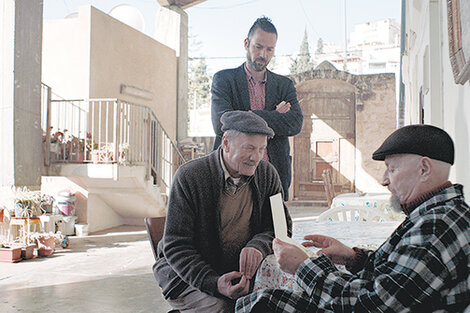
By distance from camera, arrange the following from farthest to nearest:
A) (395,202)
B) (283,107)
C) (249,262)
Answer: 1. (283,107)
2. (249,262)
3. (395,202)

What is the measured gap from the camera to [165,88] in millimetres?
12375

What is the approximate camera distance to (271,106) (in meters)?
2.62

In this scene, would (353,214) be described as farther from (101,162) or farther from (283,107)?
(101,162)

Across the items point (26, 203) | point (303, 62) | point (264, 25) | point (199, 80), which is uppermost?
point (303, 62)

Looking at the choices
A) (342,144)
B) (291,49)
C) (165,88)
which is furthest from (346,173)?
(291,49)

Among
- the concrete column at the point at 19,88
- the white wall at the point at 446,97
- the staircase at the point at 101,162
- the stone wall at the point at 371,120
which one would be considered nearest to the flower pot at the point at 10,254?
the concrete column at the point at 19,88

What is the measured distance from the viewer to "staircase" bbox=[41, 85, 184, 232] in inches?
322

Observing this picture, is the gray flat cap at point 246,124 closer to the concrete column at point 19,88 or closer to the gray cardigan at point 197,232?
the gray cardigan at point 197,232

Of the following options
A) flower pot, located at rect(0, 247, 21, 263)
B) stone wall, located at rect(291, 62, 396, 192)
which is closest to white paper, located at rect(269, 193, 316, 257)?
flower pot, located at rect(0, 247, 21, 263)

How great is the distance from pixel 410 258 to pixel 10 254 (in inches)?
246

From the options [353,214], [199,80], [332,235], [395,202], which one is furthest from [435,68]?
[199,80]

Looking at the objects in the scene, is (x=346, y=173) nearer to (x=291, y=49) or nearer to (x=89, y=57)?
(x=89, y=57)

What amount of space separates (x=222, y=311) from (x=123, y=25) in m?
9.73

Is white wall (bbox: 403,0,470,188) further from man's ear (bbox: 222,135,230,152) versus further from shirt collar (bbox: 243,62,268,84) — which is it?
man's ear (bbox: 222,135,230,152)
